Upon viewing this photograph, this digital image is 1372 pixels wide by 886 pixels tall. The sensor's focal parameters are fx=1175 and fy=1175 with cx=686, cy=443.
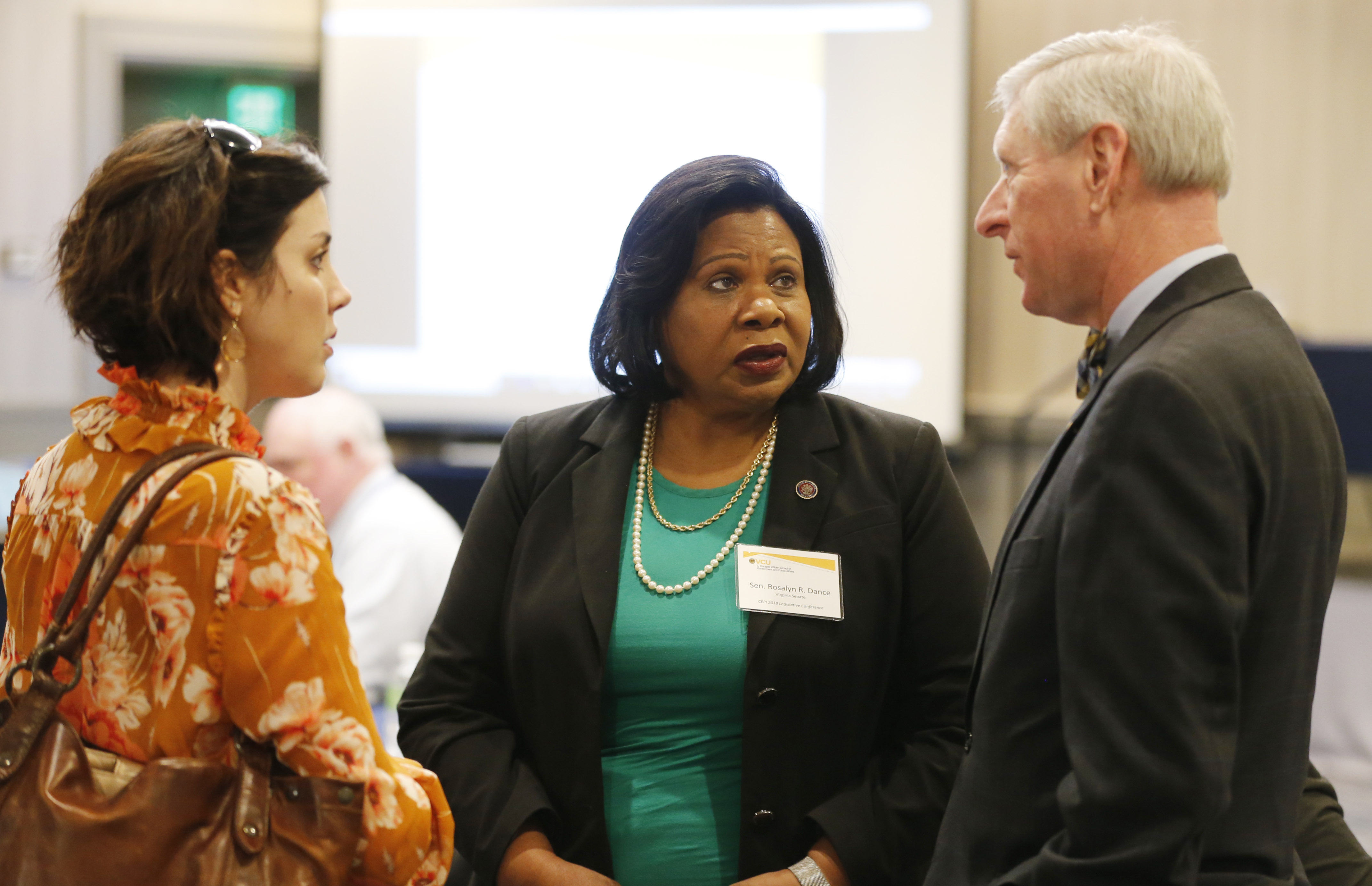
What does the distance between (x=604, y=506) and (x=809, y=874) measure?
1.95ft

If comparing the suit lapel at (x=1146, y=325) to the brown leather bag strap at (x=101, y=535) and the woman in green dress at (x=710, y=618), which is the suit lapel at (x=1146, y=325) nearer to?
the woman in green dress at (x=710, y=618)

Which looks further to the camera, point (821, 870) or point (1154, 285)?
point (821, 870)

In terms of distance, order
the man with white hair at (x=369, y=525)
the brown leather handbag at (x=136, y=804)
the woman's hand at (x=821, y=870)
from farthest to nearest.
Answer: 1. the man with white hair at (x=369, y=525)
2. the woman's hand at (x=821, y=870)
3. the brown leather handbag at (x=136, y=804)

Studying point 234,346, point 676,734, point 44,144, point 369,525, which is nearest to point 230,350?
point 234,346

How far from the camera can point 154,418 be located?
46.5 inches

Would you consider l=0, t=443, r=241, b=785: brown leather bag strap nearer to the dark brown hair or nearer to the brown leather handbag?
the brown leather handbag

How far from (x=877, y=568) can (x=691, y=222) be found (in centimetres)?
58

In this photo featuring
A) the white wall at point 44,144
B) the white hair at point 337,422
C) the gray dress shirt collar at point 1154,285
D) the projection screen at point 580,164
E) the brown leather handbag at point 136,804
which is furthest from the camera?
the white wall at point 44,144

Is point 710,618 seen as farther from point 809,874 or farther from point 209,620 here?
point 209,620

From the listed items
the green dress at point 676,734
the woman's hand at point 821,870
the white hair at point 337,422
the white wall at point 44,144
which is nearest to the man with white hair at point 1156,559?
the woman's hand at point 821,870

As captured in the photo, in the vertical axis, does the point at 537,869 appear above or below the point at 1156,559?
below

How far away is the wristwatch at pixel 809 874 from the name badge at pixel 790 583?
0.33m

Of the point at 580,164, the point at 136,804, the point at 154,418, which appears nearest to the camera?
the point at 136,804

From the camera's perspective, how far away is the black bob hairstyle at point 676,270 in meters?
1.76
